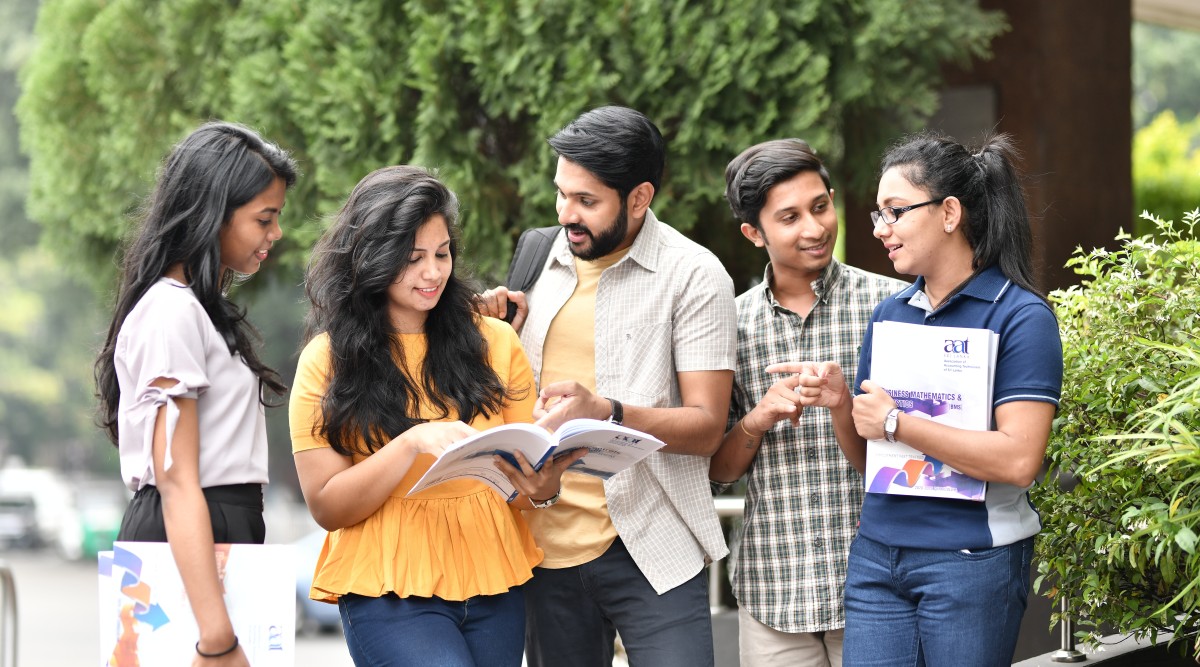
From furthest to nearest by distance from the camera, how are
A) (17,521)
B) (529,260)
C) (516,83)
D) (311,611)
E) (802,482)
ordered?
(17,521) < (311,611) < (516,83) < (529,260) < (802,482)

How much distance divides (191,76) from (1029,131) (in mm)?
4919

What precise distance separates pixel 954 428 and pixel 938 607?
0.41 m

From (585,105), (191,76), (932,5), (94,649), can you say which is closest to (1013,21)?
(932,5)

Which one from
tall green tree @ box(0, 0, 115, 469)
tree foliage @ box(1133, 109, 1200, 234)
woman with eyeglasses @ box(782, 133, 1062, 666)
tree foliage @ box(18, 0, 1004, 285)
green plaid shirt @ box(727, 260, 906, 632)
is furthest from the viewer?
tall green tree @ box(0, 0, 115, 469)

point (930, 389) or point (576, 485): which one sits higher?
point (930, 389)

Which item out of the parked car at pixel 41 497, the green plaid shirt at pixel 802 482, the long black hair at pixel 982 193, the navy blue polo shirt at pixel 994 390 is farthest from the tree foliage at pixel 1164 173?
the parked car at pixel 41 497

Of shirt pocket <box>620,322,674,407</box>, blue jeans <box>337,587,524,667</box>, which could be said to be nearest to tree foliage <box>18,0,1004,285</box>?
shirt pocket <box>620,322,674,407</box>

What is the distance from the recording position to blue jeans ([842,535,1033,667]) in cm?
288

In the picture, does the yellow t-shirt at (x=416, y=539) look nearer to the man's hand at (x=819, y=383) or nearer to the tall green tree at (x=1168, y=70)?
the man's hand at (x=819, y=383)

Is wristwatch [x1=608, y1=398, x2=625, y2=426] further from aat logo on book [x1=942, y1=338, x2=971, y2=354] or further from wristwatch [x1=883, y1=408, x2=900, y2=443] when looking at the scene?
aat logo on book [x1=942, y1=338, x2=971, y2=354]

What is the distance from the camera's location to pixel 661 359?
330cm

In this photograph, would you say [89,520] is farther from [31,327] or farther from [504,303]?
[504,303]

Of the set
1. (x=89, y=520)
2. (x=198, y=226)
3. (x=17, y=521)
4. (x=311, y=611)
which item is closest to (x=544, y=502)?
(x=198, y=226)

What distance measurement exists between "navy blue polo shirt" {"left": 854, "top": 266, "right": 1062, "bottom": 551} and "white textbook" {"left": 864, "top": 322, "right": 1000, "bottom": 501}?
45mm
